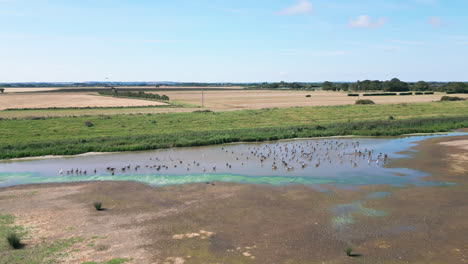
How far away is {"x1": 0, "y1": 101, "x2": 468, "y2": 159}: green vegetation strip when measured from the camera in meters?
45.2

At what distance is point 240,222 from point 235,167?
566 inches

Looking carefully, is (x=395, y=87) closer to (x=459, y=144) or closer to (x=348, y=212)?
(x=459, y=144)

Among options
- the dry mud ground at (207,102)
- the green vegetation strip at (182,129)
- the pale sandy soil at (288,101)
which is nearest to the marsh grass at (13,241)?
the green vegetation strip at (182,129)

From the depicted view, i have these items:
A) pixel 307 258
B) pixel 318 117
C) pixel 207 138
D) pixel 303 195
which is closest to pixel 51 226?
pixel 307 258

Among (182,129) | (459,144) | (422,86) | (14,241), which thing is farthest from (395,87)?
(14,241)

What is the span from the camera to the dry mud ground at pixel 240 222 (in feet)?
56.9

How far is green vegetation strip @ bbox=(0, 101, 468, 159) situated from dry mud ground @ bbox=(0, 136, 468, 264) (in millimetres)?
17098

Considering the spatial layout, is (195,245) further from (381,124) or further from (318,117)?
(318,117)

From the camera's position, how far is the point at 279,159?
38.8m

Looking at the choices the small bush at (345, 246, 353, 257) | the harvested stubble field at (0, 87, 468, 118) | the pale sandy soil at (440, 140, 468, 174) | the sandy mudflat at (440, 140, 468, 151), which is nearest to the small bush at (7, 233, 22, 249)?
the small bush at (345, 246, 353, 257)

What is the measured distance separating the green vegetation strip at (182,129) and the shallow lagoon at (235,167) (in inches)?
137

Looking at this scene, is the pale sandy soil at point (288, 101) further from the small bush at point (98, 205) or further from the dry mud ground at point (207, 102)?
the small bush at point (98, 205)

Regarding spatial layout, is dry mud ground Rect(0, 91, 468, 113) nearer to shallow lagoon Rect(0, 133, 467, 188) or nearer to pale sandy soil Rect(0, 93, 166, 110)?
pale sandy soil Rect(0, 93, 166, 110)

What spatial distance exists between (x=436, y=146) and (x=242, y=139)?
79.0 feet
